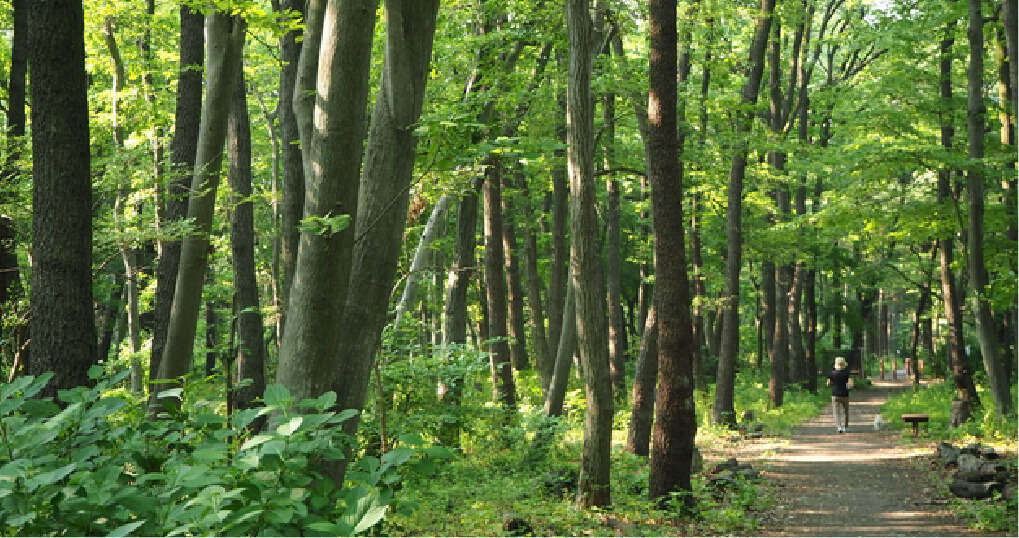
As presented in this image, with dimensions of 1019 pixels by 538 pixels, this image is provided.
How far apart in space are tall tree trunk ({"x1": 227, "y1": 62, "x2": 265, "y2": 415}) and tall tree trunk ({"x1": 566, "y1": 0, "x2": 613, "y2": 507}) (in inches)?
201

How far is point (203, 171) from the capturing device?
334 inches

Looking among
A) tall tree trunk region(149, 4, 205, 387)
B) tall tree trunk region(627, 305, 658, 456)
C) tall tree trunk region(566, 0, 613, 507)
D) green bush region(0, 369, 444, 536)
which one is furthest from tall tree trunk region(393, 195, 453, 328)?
green bush region(0, 369, 444, 536)

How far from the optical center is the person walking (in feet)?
59.1

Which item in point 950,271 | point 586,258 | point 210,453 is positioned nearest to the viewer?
point 210,453

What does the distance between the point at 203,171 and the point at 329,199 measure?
3.38 metres

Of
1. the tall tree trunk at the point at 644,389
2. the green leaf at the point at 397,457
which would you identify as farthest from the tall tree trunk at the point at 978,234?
the green leaf at the point at 397,457

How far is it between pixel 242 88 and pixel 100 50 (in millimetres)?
7639

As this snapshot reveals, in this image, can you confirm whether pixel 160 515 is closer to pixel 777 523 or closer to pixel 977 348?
pixel 777 523

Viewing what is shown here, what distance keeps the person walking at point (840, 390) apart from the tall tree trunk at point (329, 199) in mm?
14430

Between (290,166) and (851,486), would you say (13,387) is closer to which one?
(290,166)

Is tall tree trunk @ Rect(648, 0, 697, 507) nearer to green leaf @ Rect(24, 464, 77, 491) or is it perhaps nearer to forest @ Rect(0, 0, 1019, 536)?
forest @ Rect(0, 0, 1019, 536)

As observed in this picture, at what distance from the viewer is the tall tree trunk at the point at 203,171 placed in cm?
823

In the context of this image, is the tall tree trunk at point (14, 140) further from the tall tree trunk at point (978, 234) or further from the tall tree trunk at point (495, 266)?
the tall tree trunk at point (978, 234)

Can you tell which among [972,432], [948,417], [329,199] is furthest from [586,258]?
[948,417]
